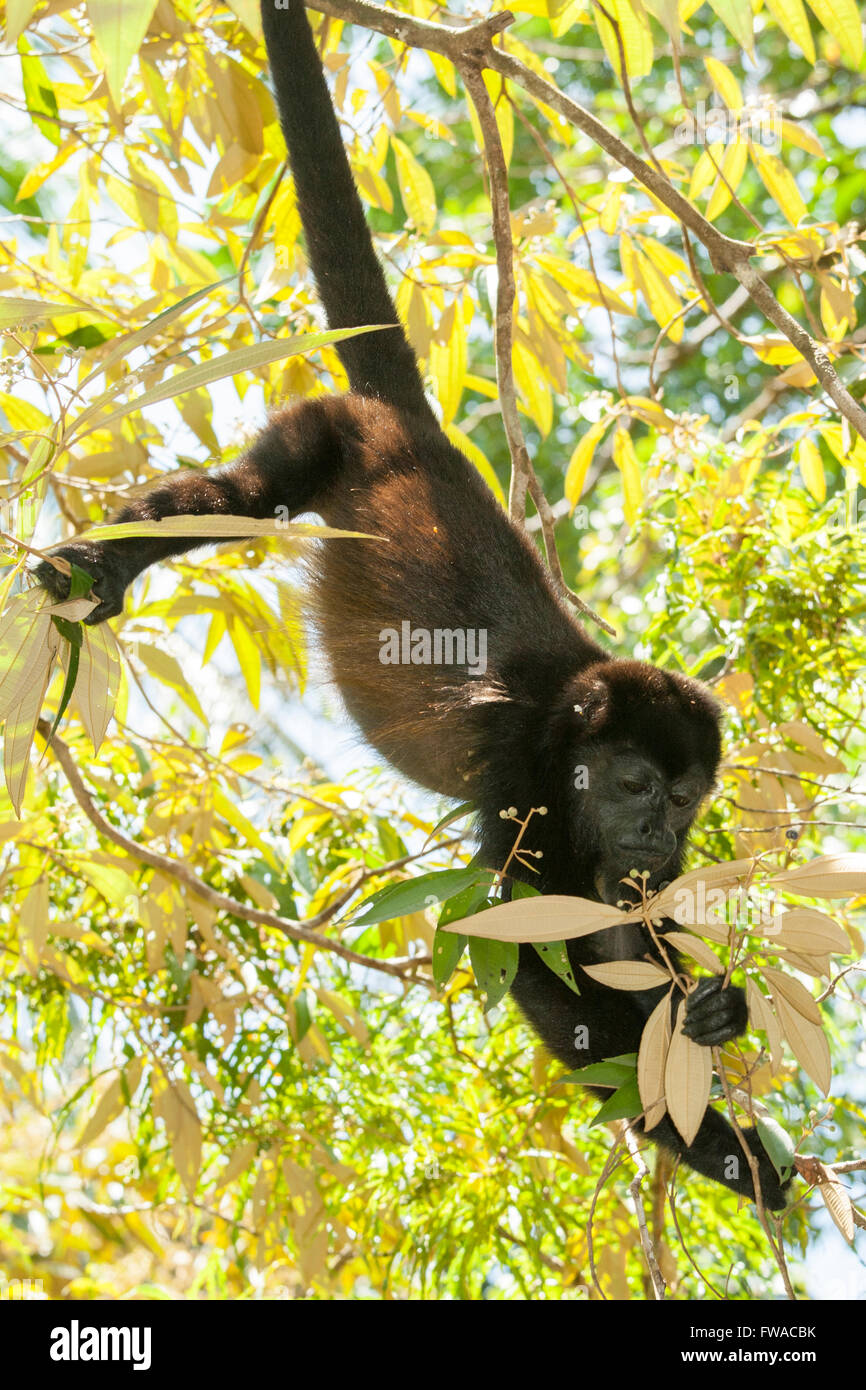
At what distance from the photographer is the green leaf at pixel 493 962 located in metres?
1.74

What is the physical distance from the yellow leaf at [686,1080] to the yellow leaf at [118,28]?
1230mm

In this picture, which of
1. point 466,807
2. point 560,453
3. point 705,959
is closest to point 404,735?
point 466,807

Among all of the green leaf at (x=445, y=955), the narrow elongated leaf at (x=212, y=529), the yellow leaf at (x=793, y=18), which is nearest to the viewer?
the narrow elongated leaf at (x=212, y=529)

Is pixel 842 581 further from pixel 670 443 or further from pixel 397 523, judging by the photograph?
pixel 397 523

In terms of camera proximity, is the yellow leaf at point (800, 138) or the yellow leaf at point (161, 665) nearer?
the yellow leaf at point (800, 138)

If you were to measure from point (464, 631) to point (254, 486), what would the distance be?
563 millimetres

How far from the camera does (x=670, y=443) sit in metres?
2.93

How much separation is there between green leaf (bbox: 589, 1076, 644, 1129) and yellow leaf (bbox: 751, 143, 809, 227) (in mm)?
1849

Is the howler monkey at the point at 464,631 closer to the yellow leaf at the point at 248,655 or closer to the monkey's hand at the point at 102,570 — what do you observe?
the monkey's hand at the point at 102,570

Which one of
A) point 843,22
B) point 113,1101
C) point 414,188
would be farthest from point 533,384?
point 113,1101

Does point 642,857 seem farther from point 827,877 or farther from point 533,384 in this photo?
point 533,384

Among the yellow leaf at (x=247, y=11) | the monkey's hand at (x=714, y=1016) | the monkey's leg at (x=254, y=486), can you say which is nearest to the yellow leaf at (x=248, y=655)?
the monkey's leg at (x=254, y=486)

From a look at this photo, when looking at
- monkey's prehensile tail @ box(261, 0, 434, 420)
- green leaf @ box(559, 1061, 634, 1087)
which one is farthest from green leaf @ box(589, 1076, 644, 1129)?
monkey's prehensile tail @ box(261, 0, 434, 420)

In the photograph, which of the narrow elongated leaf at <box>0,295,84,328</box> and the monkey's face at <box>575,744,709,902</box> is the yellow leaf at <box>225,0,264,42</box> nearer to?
the narrow elongated leaf at <box>0,295,84,328</box>
